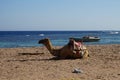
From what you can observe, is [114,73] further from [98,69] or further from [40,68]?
[40,68]

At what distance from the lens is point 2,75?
48.5 ft

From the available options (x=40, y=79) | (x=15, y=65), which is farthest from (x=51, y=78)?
(x=15, y=65)

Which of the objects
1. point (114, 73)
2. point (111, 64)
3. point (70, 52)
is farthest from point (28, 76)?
point (70, 52)

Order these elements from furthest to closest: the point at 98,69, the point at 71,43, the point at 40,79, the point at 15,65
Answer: the point at 71,43, the point at 15,65, the point at 98,69, the point at 40,79

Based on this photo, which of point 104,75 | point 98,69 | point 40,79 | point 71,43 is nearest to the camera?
point 40,79

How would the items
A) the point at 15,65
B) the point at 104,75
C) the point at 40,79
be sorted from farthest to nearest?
the point at 15,65 < the point at 104,75 < the point at 40,79

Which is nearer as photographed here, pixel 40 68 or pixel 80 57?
pixel 40 68

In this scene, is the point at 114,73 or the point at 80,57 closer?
the point at 114,73

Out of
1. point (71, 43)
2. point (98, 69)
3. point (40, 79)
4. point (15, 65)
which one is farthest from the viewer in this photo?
point (71, 43)

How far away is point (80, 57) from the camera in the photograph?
21406 mm

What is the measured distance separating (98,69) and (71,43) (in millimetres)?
4863

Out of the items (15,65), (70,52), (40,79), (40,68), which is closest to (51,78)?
(40,79)

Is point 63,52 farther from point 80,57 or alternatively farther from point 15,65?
point 15,65

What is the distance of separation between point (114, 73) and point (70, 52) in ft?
20.8
